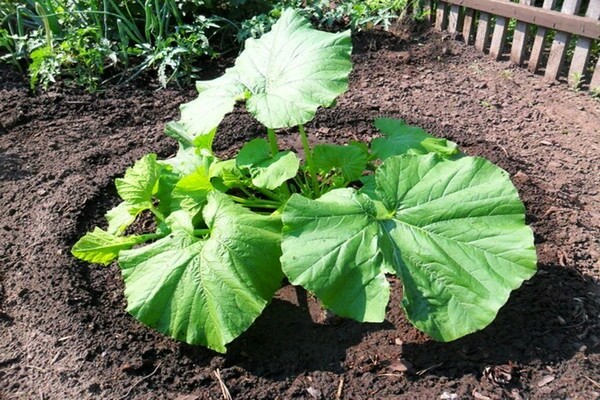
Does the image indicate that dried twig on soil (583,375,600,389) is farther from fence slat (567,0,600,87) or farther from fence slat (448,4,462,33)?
fence slat (448,4,462,33)

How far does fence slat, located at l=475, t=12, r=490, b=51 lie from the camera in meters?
5.00

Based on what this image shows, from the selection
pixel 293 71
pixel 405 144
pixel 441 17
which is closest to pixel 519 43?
pixel 441 17

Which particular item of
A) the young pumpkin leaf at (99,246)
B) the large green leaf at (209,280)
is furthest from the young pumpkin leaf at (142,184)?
the large green leaf at (209,280)

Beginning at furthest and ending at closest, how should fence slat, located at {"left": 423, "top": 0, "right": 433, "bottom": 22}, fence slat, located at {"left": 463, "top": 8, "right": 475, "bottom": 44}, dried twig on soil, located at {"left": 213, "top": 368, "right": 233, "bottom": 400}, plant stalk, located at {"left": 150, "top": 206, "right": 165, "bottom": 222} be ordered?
fence slat, located at {"left": 423, "top": 0, "right": 433, "bottom": 22} < fence slat, located at {"left": 463, "top": 8, "right": 475, "bottom": 44} < plant stalk, located at {"left": 150, "top": 206, "right": 165, "bottom": 222} < dried twig on soil, located at {"left": 213, "top": 368, "right": 233, "bottom": 400}

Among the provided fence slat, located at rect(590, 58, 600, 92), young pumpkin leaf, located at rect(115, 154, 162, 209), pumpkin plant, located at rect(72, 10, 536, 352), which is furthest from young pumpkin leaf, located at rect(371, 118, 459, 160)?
fence slat, located at rect(590, 58, 600, 92)

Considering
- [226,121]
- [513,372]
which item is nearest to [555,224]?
[513,372]

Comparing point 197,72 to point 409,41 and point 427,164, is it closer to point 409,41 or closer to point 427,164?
point 409,41

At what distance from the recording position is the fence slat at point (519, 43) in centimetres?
475

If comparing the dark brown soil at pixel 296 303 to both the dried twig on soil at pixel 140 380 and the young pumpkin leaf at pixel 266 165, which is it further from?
the young pumpkin leaf at pixel 266 165

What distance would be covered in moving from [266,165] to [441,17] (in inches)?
136

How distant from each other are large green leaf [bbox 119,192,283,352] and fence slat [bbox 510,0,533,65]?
3418 millimetres

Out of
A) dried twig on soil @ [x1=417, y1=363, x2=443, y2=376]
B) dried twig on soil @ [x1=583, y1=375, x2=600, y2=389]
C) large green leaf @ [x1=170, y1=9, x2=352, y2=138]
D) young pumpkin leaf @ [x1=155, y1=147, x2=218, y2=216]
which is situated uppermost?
large green leaf @ [x1=170, y1=9, x2=352, y2=138]

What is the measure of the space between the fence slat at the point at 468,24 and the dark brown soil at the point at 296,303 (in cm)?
111

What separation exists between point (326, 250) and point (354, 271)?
14 centimetres
